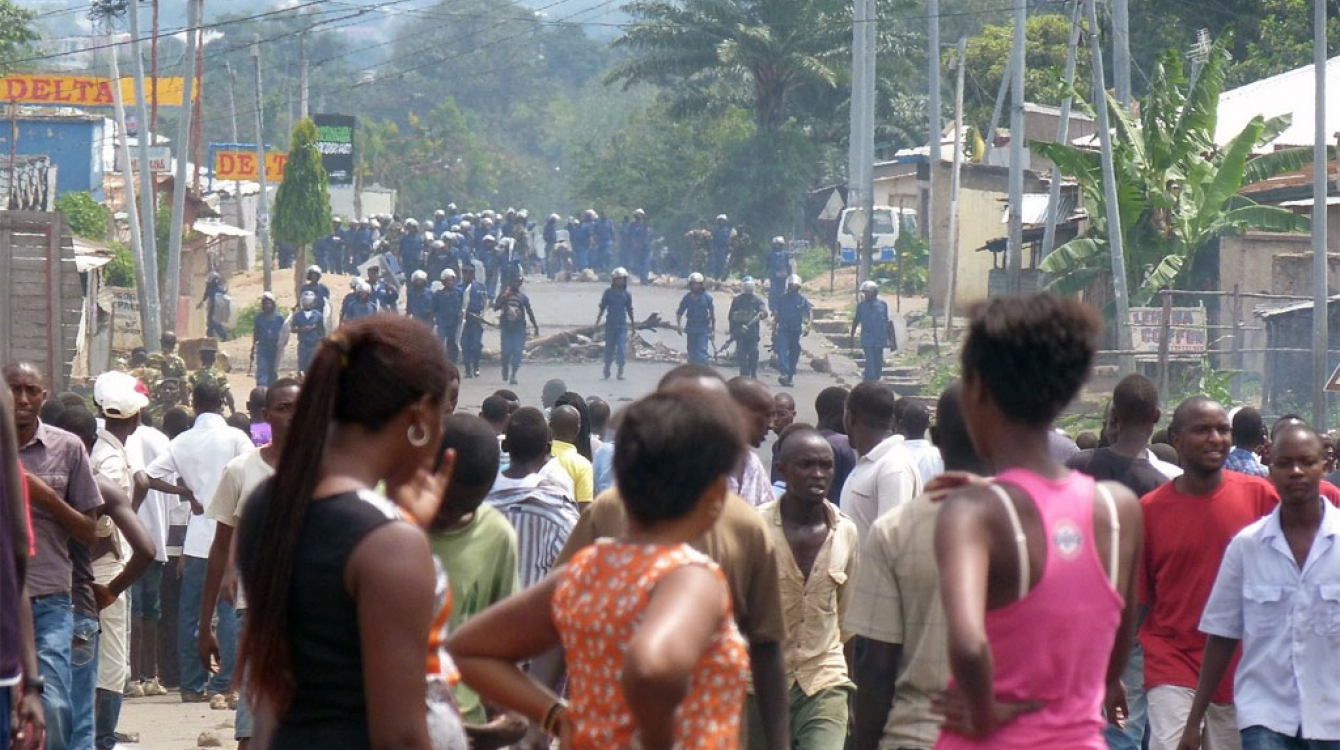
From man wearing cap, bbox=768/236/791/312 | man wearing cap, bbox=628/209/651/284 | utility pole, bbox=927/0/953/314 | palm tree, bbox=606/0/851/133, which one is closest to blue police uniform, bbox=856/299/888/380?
man wearing cap, bbox=768/236/791/312

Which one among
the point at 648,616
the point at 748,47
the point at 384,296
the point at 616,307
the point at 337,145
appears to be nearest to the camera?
the point at 648,616

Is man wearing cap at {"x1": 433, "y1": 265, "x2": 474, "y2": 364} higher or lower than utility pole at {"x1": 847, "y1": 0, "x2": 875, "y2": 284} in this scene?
lower

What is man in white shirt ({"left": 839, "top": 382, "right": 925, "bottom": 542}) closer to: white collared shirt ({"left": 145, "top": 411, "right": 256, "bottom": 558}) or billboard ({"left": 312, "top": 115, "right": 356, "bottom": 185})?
white collared shirt ({"left": 145, "top": 411, "right": 256, "bottom": 558})

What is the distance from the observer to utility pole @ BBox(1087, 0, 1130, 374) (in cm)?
2405

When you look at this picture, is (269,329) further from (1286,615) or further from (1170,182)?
(1286,615)

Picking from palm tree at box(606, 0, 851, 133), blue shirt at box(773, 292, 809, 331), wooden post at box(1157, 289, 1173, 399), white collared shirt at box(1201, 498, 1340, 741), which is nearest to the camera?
white collared shirt at box(1201, 498, 1340, 741)

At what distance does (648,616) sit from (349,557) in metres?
0.47

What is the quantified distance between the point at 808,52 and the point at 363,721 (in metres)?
46.5

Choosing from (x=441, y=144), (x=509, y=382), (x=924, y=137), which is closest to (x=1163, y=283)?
(x=509, y=382)

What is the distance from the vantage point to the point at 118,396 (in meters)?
8.95

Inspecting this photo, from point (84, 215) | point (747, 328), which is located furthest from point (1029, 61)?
point (84, 215)

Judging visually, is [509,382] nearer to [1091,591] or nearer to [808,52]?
[808,52]

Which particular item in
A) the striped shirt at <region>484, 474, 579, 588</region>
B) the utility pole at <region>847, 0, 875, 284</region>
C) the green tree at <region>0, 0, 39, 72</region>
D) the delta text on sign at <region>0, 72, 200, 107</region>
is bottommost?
the striped shirt at <region>484, 474, 579, 588</region>

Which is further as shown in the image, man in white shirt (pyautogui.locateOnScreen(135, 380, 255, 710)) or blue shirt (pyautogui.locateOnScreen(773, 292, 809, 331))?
blue shirt (pyautogui.locateOnScreen(773, 292, 809, 331))
